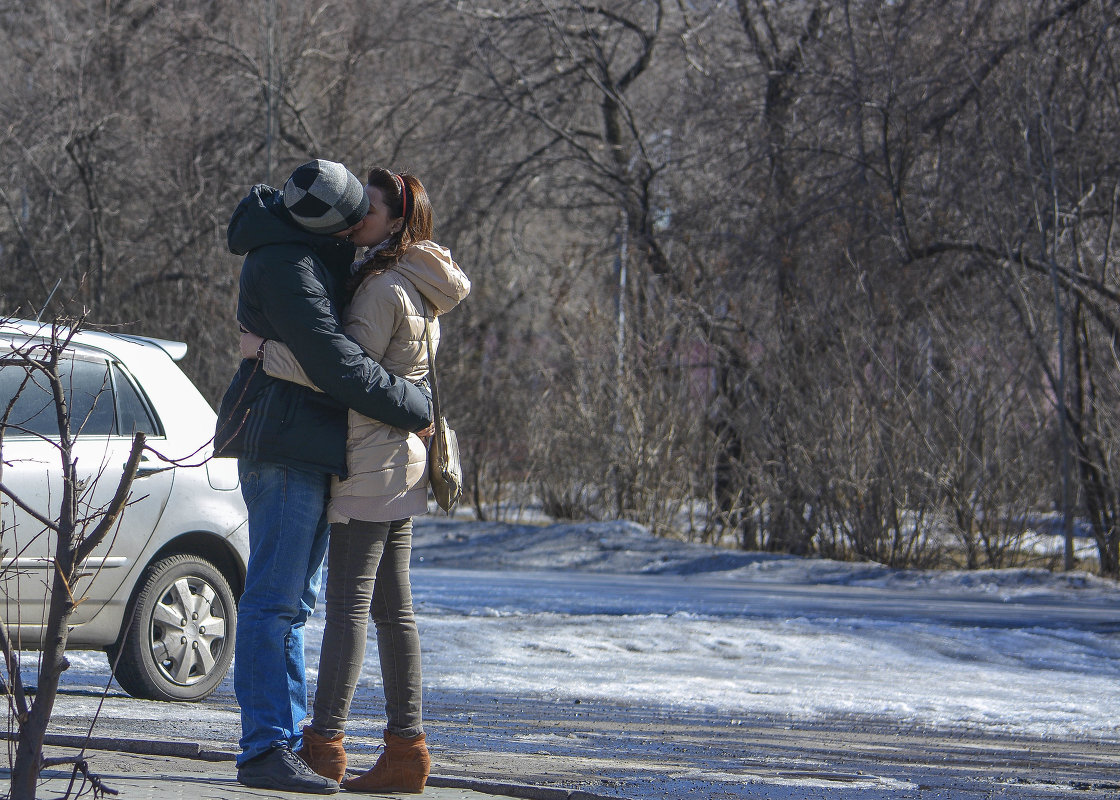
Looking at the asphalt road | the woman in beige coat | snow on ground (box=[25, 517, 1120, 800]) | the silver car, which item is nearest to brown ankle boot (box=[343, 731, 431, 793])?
the woman in beige coat

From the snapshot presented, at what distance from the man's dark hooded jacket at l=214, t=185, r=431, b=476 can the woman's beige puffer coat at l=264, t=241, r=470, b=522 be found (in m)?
0.06

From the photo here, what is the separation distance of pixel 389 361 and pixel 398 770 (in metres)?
1.16

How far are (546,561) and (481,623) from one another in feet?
16.8

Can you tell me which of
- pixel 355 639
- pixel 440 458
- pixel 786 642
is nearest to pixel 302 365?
pixel 440 458

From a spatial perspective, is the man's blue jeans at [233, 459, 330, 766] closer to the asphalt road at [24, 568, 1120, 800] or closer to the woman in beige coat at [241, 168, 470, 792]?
the woman in beige coat at [241, 168, 470, 792]

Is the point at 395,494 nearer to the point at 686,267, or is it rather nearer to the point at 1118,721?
the point at 1118,721

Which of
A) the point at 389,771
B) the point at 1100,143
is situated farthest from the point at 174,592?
the point at 1100,143

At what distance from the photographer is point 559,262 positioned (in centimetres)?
1988

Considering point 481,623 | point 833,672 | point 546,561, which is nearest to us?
point 833,672

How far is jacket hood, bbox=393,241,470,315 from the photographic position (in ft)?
13.6

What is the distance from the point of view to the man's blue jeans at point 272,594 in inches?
155

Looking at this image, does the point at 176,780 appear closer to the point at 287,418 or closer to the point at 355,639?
the point at 355,639

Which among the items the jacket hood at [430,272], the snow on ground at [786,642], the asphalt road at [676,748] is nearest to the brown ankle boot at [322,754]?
the asphalt road at [676,748]

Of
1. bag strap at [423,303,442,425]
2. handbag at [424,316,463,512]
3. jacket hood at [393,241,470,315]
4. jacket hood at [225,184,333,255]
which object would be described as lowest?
handbag at [424,316,463,512]
